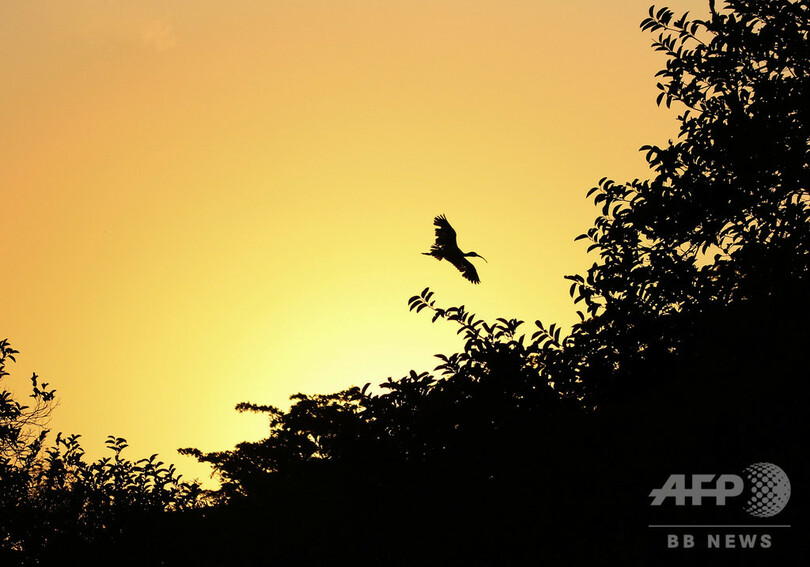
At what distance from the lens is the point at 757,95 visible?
Result: 960 centimetres

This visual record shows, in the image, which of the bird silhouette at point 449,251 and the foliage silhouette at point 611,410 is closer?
the foliage silhouette at point 611,410

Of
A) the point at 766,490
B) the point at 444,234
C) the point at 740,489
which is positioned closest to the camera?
the point at 766,490

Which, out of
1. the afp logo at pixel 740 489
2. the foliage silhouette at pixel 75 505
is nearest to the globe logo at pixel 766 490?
the afp logo at pixel 740 489

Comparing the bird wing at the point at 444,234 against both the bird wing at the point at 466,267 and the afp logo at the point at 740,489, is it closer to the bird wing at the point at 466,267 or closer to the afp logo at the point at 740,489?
the bird wing at the point at 466,267

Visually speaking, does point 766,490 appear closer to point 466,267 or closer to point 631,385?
point 631,385

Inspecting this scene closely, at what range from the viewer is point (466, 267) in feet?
49.2

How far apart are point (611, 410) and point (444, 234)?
7967 mm

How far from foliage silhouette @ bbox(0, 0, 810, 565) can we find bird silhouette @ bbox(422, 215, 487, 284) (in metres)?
5.31

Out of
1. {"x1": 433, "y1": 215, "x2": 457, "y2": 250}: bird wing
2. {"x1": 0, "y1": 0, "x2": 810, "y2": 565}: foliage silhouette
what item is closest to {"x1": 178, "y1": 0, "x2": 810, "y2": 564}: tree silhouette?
{"x1": 0, "y1": 0, "x2": 810, "y2": 565}: foliage silhouette

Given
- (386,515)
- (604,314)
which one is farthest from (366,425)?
(604,314)

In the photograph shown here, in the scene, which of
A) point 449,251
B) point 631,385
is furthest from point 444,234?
point 631,385

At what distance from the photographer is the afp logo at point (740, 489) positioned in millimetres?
5863

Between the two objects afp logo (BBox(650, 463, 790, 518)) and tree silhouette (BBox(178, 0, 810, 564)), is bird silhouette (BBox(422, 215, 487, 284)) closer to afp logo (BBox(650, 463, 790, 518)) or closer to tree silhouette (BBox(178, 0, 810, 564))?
tree silhouette (BBox(178, 0, 810, 564))

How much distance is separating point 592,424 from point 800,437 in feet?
5.82
